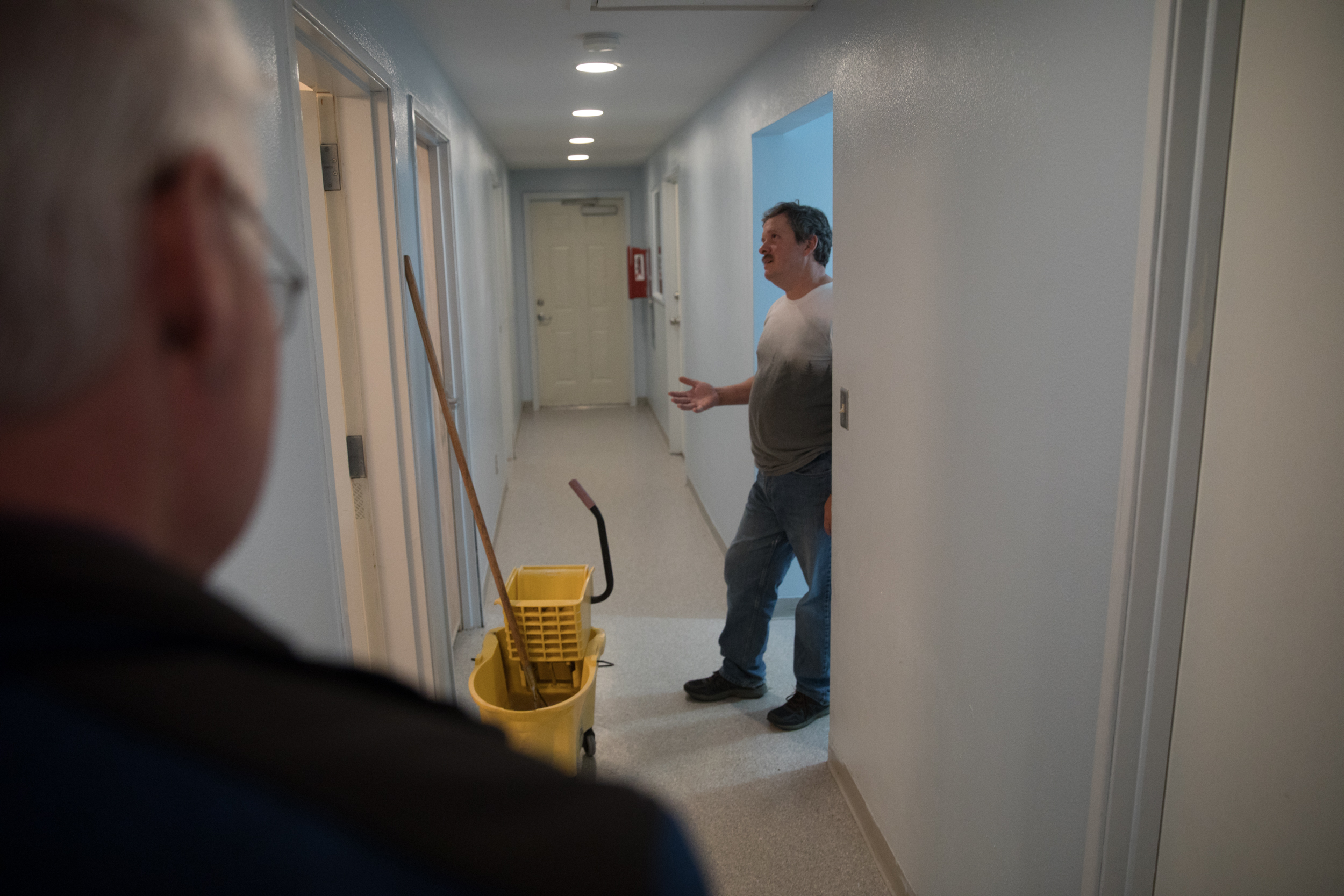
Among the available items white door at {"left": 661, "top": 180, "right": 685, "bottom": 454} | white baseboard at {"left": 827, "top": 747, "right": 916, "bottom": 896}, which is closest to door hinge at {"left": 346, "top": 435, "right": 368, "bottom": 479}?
white baseboard at {"left": 827, "top": 747, "right": 916, "bottom": 896}

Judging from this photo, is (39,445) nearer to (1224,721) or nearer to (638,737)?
(1224,721)

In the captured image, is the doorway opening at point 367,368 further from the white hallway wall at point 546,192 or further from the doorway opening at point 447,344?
the white hallway wall at point 546,192

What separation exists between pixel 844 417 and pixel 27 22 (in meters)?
2.14

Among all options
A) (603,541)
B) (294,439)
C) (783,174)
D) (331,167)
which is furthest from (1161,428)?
(783,174)

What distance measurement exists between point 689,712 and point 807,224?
1620mm

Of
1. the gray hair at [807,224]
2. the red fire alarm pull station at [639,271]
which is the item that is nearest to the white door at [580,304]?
the red fire alarm pull station at [639,271]

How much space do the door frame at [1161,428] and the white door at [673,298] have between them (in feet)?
16.2

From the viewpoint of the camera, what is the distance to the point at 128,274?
34 centimetres

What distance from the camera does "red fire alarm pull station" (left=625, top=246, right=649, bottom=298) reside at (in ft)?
27.5

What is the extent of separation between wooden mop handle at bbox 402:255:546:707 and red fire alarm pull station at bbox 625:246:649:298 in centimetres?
575

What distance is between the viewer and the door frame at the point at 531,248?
346 inches

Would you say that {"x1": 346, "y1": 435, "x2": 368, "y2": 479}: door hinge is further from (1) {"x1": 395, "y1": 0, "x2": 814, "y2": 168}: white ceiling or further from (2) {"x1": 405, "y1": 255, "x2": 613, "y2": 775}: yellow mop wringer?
(1) {"x1": 395, "y1": 0, "x2": 814, "y2": 168}: white ceiling

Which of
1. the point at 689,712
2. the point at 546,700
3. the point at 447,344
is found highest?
the point at 447,344

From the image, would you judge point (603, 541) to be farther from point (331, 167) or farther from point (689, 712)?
point (331, 167)
